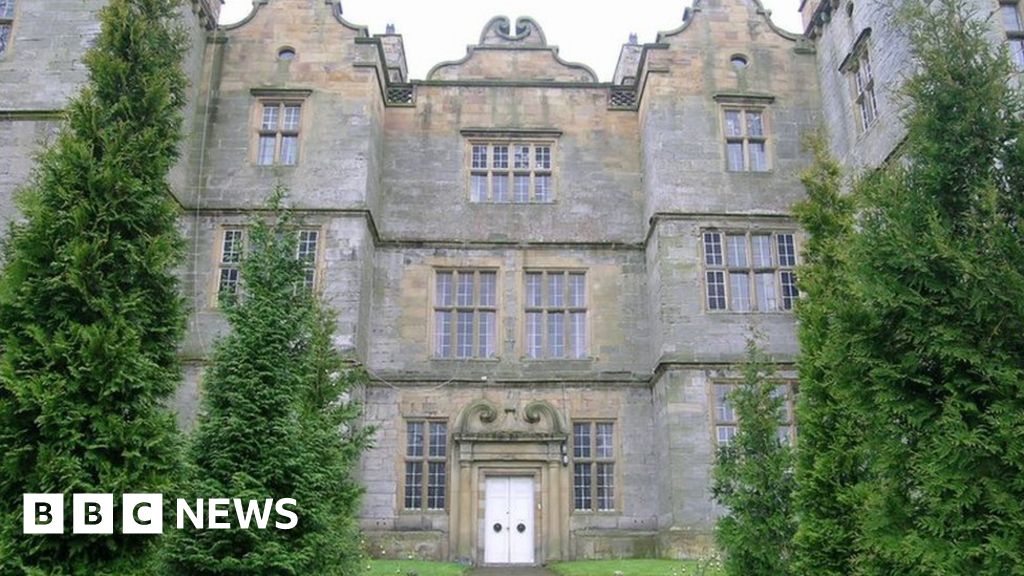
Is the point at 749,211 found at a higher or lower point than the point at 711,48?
lower

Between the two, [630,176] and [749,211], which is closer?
[749,211]

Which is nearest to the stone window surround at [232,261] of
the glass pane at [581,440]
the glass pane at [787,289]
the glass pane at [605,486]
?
the glass pane at [581,440]

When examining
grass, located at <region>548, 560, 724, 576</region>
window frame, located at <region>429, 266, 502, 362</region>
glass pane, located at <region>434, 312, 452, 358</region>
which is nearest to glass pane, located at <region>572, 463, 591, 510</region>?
grass, located at <region>548, 560, 724, 576</region>

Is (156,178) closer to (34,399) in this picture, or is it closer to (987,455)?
(34,399)

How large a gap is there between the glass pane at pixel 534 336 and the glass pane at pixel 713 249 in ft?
12.0

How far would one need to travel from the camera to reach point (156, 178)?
8102 millimetres

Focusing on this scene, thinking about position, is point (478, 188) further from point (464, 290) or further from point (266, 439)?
point (266, 439)

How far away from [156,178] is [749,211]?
1235 cm

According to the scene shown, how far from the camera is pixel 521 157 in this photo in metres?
18.8

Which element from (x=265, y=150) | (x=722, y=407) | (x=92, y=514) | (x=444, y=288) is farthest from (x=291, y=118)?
(x=92, y=514)

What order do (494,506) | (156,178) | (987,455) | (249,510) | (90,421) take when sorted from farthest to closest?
1. (494,506)
2. (156,178)
3. (249,510)
4. (90,421)
5. (987,455)

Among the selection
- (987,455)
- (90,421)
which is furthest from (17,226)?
(987,455)

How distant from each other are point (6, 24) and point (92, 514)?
13.3 m

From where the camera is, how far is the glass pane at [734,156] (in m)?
17.8
